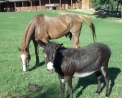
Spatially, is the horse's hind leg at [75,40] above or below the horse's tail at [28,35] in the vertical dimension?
below

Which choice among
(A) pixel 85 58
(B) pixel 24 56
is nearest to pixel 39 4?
(B) pixel 24 56

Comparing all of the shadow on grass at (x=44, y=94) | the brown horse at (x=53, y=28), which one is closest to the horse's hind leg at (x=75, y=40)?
the brown horse at (x=53, y=28)

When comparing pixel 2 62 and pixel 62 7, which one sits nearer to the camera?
pixel 2 62

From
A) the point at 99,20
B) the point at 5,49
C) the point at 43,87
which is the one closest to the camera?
the point at 43,87

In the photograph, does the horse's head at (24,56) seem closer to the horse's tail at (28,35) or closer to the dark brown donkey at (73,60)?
the horse's tail at (28,35)

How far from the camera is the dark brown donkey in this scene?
17.2ft

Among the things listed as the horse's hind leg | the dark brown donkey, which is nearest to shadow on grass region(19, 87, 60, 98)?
the dark brown donkey

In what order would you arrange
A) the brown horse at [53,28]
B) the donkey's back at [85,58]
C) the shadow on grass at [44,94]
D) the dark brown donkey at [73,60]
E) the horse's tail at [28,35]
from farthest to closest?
the brown horse at [53,28] → the horse's tail at [28,35] → the shadow on grass at [44,94] → the donkey's back at [85,58] → the dark brown donkey at [73,60]

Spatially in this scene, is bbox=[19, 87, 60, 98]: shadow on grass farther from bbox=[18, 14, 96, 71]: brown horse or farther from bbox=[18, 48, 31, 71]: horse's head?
bbox=[18, 14, 96, 71]: brown horse

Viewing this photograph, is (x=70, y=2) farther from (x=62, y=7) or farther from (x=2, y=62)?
(x=2, y=62)

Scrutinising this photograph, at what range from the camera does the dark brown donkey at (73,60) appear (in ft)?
17.2

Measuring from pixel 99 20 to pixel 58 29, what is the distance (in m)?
31.2

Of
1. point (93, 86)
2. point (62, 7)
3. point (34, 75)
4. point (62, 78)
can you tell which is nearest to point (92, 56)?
point (62, 78)

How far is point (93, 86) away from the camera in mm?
7262
